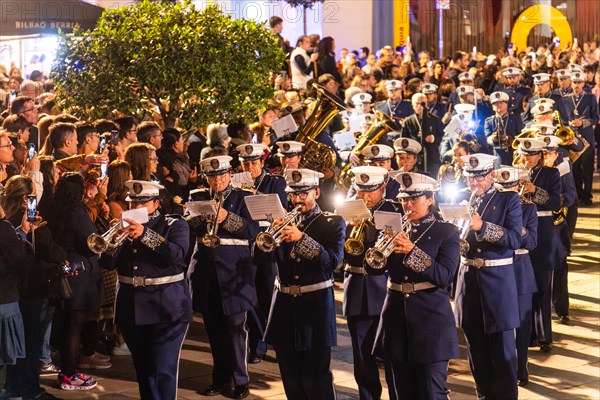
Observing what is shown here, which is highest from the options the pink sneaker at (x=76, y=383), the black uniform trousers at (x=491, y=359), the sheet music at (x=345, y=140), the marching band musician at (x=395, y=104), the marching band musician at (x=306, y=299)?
the marching band musician at (x=395, y=104)

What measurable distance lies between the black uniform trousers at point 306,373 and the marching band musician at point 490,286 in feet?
4.65

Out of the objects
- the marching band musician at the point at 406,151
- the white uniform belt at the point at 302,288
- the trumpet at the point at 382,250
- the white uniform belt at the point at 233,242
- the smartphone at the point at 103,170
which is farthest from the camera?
the marching band musician at the point at 406,151

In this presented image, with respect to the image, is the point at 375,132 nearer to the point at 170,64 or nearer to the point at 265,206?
the point at 170,64

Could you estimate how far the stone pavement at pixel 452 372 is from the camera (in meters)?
10.1

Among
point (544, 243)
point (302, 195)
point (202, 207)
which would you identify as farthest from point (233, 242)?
point (544, 243)

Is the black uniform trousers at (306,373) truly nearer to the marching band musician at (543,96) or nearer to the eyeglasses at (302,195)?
the eyeglasses at (302,195)

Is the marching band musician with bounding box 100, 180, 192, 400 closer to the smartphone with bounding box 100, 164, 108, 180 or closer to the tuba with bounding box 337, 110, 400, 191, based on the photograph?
the smartphone with bounding box 100, 164, 108, 180

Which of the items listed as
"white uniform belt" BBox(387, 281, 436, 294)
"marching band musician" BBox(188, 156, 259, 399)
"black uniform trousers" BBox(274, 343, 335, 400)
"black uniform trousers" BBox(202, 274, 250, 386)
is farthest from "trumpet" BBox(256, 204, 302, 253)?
"black uniform trousers" BBox(202, 274, 250, 386)

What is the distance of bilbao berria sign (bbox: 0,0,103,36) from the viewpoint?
48.8ft

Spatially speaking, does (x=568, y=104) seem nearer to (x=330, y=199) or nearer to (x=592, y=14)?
(x=330, y=199)

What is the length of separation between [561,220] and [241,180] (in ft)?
11.8

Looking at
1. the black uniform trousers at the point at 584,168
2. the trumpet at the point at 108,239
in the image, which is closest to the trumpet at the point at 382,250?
the trumpet at the point at 108,239

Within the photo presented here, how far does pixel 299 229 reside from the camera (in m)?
8.80

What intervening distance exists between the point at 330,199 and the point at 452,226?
20.4ft
